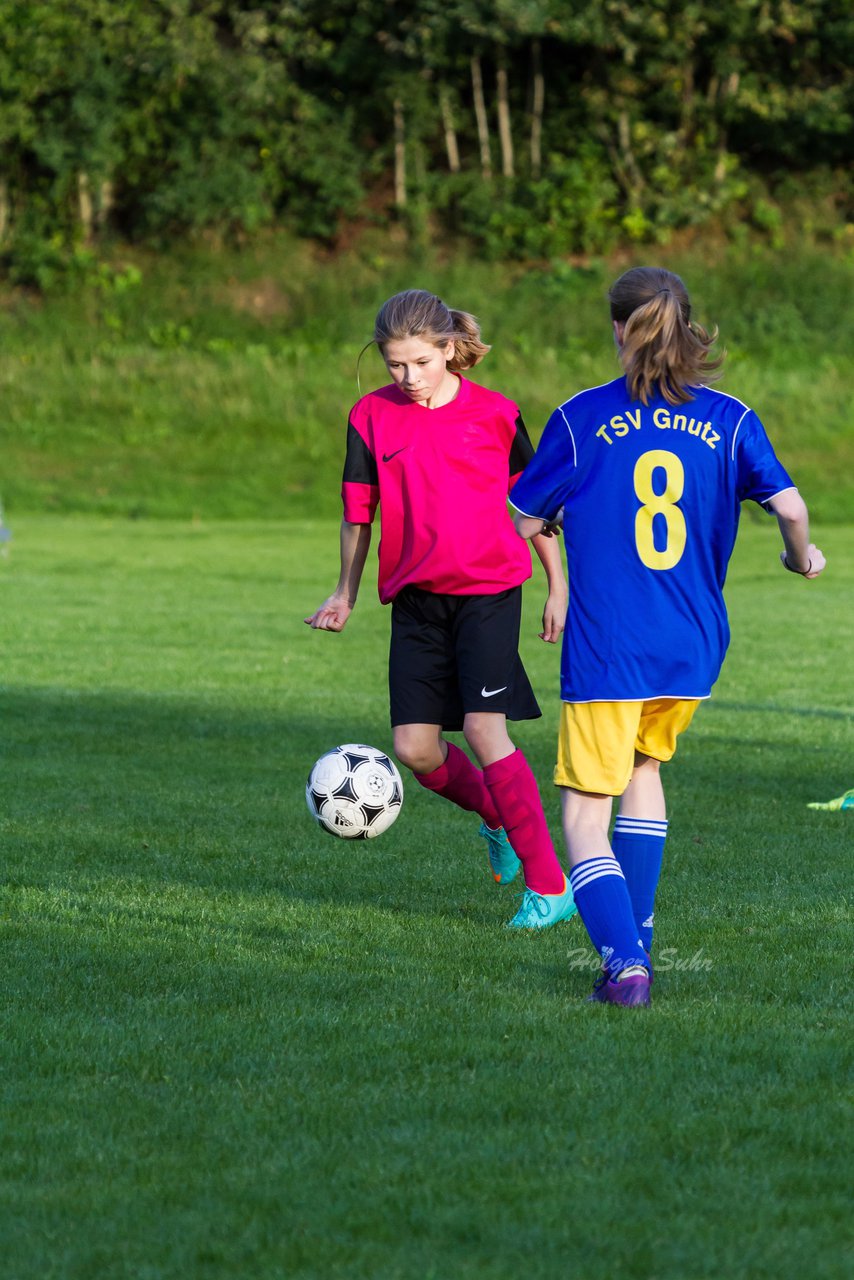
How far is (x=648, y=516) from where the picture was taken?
172 inches

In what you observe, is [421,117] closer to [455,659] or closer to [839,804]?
[839,804]

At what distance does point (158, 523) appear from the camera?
27172 mm

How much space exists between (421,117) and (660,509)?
3770 centimetres

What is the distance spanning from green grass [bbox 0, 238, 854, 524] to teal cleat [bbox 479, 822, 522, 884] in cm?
2262

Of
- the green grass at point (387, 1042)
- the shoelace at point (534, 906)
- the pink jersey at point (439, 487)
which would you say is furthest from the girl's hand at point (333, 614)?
the shoelace at point (534, 906)

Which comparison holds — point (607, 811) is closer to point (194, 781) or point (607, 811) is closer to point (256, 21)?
point (194, 781)

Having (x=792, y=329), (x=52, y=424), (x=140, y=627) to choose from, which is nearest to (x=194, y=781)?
(x=140, y=627)

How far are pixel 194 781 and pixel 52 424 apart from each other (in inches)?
988

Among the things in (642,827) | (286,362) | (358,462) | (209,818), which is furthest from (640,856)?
(286,362)

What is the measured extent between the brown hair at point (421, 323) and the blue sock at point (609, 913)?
174 cm

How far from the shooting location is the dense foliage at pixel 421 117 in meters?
37.8

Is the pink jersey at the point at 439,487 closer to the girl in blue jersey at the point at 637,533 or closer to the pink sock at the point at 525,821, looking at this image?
the pink sock at the point at 525,821

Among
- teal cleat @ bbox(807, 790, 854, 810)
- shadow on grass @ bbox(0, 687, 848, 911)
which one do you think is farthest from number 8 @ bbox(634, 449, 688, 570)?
teal cleat @ bbox(807, 790, 854, 810)

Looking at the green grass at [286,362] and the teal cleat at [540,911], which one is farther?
the green grass at [286,362]
